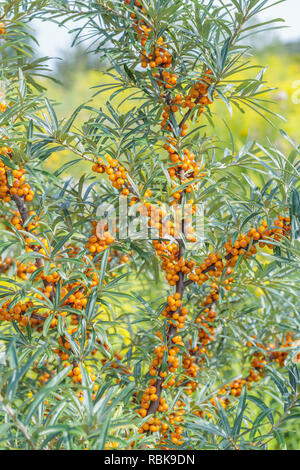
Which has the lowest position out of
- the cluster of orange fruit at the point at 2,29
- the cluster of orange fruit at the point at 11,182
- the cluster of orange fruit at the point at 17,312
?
the cluster of orange fruit at the point at 17,312

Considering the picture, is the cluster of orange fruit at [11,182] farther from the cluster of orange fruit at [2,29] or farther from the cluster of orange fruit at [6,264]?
the cluster of orange fruit at [6,264]

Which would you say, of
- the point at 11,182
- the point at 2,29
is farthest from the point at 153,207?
the point at 2,29

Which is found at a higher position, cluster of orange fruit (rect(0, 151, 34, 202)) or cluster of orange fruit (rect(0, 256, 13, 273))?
cluster of orange fruit (rect(0, 151, 34, 202))

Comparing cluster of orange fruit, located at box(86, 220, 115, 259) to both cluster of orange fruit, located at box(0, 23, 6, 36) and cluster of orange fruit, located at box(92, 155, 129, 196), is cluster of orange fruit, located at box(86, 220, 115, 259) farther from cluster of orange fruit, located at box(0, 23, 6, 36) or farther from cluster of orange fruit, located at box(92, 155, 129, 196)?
cluster of orange fruit, located at box(0, 23, 6, 36)

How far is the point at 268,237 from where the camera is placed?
26.2 inches

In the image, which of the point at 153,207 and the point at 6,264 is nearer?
the point at 153,207

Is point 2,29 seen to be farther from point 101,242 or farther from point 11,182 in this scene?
point 101,242

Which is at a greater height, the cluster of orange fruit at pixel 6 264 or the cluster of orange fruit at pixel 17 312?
the cluster of orange fruit at pixel 6 264

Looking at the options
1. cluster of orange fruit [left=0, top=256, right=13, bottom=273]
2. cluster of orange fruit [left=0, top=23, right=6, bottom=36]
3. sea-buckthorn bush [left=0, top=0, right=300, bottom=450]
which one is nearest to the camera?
sea-buckthorn bush [left=0, top=0, right=300, bottom=450]

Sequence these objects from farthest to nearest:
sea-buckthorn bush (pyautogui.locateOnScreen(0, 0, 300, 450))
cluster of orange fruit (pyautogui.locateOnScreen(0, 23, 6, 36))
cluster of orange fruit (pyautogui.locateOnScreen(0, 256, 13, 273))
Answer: cluster of orange fruit (pyautogui.locateOnScreen(0, 256, 13, 273)) → cluster of orange fruit (pyautogui.locateOnScreen(0, 23, 6, 36)) → sea-buckthorn bush (pyautogui.locateOnScreen(0, 0, 300, 450))

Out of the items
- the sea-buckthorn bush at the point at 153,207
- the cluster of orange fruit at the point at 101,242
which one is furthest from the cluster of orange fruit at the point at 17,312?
the cluster of orange fruit at the point at 101,242

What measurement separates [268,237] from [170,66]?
0.38 meters

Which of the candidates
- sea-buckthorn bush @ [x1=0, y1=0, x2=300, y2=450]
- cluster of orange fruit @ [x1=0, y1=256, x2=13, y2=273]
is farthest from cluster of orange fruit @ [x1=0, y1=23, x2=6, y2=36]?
cluster of orange fruit @ [x1=0, y1=256, x2=13, y2=273]

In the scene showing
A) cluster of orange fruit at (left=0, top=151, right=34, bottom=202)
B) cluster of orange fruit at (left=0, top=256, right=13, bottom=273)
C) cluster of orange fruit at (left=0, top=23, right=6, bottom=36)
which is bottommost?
cluster of orange fruit at (left=0, top=256, right=13, bottom=273)
